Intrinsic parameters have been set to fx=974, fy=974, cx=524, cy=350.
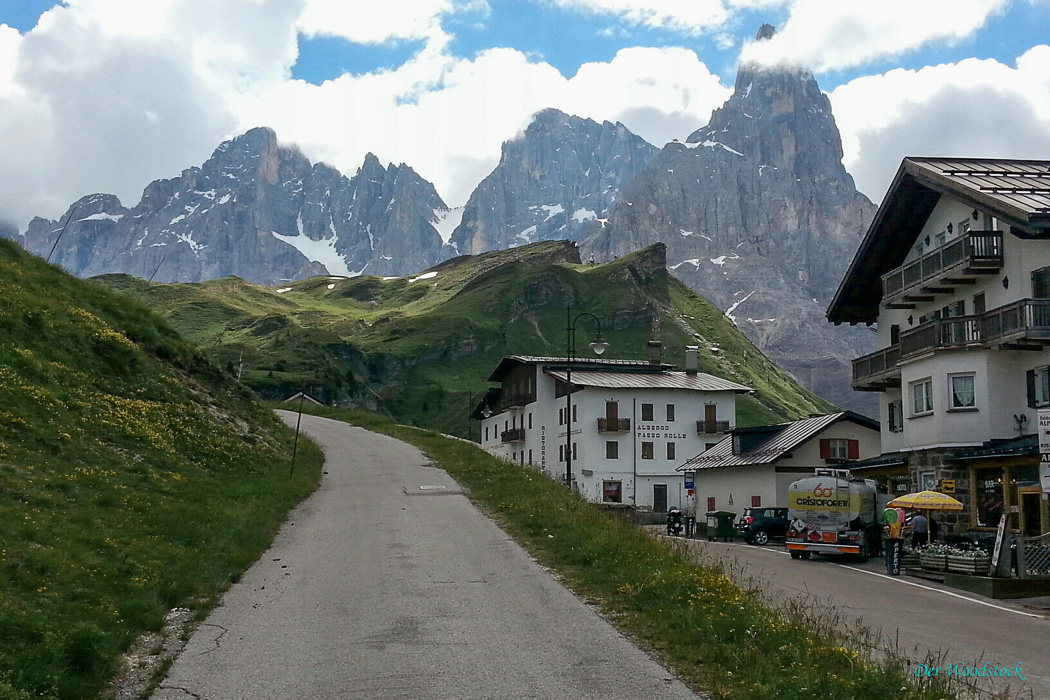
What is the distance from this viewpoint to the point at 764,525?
41031mm

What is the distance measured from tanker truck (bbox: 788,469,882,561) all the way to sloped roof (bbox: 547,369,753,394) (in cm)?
3470

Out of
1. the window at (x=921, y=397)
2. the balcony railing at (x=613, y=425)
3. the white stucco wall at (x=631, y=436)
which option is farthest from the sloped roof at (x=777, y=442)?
the window at (x=921, y=397)

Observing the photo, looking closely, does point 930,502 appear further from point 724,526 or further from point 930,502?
point 724,526

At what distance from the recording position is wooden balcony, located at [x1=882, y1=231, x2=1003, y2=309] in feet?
106

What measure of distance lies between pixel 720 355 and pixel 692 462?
135408 mm

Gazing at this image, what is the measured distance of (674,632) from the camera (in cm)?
1110

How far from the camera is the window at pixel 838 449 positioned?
50.1 meters

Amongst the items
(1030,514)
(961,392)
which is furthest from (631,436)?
(1030,514)

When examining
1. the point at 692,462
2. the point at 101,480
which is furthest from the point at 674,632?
the point at 692,462

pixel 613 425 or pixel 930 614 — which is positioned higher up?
pixel 613 425

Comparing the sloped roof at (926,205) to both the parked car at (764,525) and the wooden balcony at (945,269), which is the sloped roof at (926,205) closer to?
the wooden balcony at (945,269)

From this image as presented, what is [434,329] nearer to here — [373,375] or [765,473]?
[373,375]

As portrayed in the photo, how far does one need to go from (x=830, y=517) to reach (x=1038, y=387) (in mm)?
7758

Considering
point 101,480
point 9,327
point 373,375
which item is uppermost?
point 373,375
